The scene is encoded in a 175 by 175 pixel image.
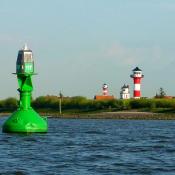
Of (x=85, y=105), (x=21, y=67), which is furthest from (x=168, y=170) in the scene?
(x=85, y=105)

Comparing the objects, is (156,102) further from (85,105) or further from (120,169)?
(120,169)

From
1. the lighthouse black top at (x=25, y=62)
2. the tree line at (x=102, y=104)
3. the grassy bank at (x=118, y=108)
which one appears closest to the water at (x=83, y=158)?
the lighthouse black top at (x=25, y=62)

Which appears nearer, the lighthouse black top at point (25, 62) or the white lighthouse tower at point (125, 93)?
the lighthouse black top at point (25, 62)

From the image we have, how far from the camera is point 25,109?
5803 centimetres

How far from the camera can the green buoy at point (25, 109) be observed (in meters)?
56.8

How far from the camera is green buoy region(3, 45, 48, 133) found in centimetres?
5681

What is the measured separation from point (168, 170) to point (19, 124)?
24.7 metres

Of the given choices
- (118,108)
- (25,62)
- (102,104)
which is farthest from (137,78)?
(25,62)

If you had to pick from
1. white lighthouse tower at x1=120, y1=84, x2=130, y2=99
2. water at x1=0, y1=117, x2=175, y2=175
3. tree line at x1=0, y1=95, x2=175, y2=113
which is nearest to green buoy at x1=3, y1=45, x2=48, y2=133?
water at x1=0, y1=117, x2=175, y2=175

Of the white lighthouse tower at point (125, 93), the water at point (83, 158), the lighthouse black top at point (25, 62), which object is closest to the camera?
the water at point (83, 158)

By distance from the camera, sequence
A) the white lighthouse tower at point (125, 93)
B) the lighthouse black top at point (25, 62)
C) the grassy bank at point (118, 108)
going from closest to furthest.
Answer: the lighthouse black top at point (25, 62) < the grassy bank at point (118, 108) < the white lighthouse tower at point (125, 93)

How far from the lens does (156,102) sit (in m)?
166

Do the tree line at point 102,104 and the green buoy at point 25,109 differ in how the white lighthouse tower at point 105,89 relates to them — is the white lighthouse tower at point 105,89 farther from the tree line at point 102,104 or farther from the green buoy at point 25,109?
the green buoy at point 25,109

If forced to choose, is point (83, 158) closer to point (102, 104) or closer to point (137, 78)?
point (137, 78)
